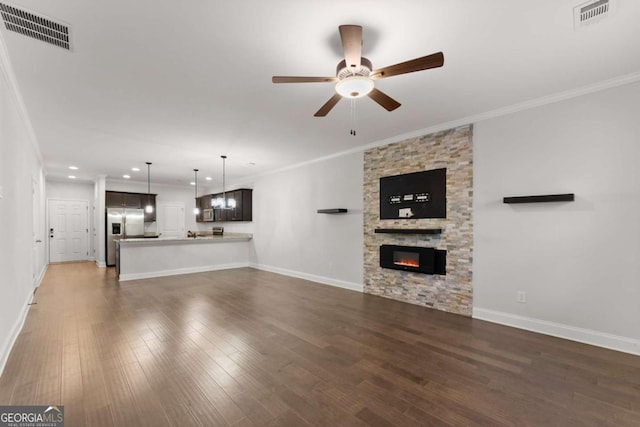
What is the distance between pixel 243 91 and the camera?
3.12 metres

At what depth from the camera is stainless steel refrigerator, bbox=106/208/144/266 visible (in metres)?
8.56

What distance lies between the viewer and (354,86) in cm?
225

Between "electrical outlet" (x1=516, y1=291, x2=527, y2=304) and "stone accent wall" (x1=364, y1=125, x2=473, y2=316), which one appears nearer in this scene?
"electrical outlet" (x1=516, y1=291, x2=527, y2=304)

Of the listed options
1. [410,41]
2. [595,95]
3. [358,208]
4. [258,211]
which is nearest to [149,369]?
[410,41]

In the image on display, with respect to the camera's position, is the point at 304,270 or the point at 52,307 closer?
the point at 52,307

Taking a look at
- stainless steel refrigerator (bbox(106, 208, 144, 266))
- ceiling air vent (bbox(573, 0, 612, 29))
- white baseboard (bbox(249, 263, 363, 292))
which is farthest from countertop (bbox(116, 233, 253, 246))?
ceiling air vent (bbox(573, 0, 612, 29))

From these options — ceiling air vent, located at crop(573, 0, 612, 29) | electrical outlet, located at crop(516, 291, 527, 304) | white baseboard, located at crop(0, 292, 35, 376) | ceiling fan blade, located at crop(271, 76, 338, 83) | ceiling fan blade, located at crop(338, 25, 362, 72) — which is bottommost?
white baseboard, located at crop(0, 292, 35, 376)

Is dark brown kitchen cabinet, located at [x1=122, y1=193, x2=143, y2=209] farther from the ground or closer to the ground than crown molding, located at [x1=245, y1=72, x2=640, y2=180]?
closer to the ground

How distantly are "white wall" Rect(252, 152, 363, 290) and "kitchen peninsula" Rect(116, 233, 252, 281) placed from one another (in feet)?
2.01

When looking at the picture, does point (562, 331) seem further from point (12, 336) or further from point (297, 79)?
point (12, 336)

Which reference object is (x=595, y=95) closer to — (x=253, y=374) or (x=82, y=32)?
(x=253, y=374)

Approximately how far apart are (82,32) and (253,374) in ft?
10.2

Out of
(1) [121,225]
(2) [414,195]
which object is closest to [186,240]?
(1) [121,225]

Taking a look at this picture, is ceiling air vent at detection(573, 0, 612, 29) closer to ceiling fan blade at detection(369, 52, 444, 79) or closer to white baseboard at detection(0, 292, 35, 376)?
ceiling fan blade at detection(369, 52, 444, 79)
